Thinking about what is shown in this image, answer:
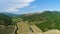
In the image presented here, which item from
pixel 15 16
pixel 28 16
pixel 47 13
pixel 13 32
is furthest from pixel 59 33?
pixel 47 13

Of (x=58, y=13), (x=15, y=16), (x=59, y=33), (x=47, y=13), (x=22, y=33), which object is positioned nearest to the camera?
(x=22, y=33)

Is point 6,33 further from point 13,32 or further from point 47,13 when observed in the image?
point 47,13

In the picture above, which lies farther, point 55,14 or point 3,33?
point 55,14

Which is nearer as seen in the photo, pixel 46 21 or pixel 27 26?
pixel 27 26

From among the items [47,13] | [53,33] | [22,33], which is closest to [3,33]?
[22,33]

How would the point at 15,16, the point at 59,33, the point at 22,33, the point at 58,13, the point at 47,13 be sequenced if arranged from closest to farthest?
the point at 22,33, the point at 59,33, the point at 15,16, the point at 58,13, the point at 47,13

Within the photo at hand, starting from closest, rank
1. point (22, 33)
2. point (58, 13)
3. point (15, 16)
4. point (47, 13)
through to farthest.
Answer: point (22, 33)
point (15, 16)
point (58, 13)
point (47, 13)

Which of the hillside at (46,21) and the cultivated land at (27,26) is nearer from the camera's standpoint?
the cultivated land at (27,26)

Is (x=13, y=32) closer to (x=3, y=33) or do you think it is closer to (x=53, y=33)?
(x=3, y=33)

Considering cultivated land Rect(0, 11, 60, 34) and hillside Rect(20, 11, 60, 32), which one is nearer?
cultivated land Rect(0, 11, 60, 34)
